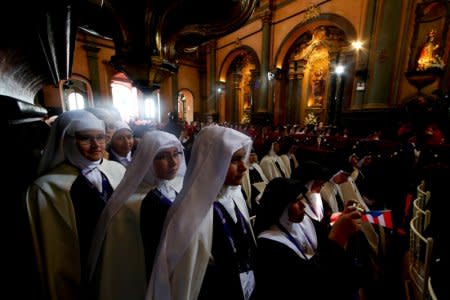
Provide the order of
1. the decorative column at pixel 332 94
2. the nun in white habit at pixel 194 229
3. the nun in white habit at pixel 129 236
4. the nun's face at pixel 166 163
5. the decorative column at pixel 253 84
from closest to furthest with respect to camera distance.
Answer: the nun in white habit at pixel 194 229 < the nun in white habit at pixel 129 236 < the nun's face at pixel 166 163 < the decorative column at pixel 332 94 < the decorative column at pixel 253 84

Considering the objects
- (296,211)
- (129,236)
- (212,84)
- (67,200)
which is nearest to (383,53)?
(296,211)

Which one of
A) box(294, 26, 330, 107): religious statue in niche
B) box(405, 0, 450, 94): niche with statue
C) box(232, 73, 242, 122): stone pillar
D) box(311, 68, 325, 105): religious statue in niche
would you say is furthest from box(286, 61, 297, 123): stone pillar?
box(405, 0, 450, 94): niche with statue

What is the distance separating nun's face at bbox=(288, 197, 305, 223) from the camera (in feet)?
4.55

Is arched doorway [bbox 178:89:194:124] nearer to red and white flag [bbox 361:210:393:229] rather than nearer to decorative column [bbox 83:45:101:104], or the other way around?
decorative column [bbox 83:45:101:104]

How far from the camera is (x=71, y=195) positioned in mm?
1490

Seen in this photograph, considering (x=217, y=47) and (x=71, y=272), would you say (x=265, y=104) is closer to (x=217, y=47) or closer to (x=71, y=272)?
(x=217, y=47)

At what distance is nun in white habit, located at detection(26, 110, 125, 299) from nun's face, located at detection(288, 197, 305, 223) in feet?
4.89

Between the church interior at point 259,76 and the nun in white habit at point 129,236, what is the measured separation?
13.7 inches

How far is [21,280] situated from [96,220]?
0.65m

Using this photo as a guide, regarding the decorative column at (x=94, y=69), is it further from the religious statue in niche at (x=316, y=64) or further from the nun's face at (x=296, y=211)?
the nun's face at (x=296, y=211)

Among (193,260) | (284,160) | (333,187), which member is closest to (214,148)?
(193,260)

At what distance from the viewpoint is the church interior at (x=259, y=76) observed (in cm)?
96

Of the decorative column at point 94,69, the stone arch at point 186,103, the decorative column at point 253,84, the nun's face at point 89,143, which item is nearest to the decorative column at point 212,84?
the stone arch at point 186,103

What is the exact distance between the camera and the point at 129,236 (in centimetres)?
140
